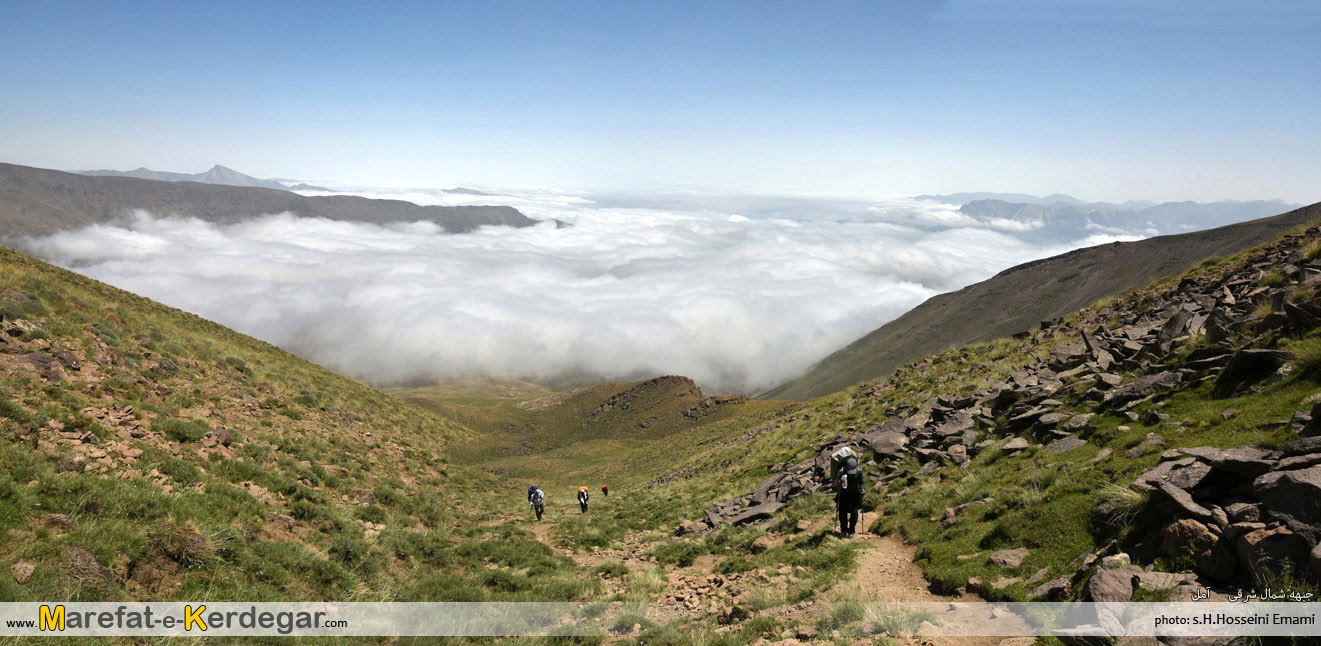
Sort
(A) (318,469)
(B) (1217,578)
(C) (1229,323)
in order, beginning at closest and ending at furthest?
(B) (1217,578)
(C) (1229,323)
(A) (318,469)

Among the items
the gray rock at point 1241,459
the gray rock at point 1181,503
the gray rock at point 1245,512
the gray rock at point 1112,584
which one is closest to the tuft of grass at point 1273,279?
the gray rock at point 1241,459

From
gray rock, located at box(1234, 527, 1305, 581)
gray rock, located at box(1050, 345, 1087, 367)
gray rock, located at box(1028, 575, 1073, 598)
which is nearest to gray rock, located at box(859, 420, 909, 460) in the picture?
gray rock, located at box(1050, 345, 1087, 367)

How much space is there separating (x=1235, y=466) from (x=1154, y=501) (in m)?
0.91

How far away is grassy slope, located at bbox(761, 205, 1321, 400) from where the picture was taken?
73.5 m

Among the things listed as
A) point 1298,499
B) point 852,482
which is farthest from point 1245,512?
point 852,482

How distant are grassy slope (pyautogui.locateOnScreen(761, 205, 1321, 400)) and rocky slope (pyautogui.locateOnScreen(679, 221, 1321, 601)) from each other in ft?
183

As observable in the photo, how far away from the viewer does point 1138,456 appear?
8.65 meters

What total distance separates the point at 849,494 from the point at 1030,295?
111 metres

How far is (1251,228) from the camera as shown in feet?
247

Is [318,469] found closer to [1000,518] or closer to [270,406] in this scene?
[270,406]

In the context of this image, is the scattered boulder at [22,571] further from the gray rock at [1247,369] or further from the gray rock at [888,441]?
the gray rock at [1247,369]

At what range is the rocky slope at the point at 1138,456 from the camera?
224 inches

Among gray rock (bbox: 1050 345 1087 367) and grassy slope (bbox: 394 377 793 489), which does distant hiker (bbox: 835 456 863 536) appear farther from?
grassy slope (bbox: 394 377 793 489)

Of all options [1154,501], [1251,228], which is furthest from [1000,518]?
[1251,228]
